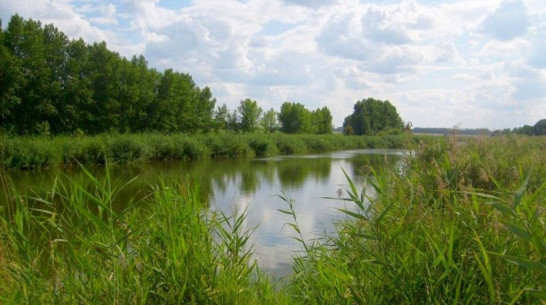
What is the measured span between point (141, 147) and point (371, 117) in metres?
52.9

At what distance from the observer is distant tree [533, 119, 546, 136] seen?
11.7m

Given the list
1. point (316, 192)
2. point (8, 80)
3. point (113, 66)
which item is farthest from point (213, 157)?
point (316, 192)

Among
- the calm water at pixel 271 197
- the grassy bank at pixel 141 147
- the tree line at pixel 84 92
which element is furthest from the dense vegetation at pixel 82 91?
the calm water at pixel 271 197

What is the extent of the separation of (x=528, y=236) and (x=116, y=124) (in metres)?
28.3

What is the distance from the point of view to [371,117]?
228 feet

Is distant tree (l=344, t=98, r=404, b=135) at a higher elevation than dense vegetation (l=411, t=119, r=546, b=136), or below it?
higher

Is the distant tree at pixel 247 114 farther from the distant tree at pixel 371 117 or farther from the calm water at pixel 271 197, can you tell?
the distant tree at pixel 371 117

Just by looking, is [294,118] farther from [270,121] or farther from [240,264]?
[240,264]

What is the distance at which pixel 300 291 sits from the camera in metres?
3.44

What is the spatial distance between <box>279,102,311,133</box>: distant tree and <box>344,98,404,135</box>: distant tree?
17124 mm

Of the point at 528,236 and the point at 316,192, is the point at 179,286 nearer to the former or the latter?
the point at 528,236

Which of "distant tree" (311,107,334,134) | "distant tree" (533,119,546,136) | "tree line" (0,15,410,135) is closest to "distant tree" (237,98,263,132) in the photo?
"tree line" (0,15,410,135)

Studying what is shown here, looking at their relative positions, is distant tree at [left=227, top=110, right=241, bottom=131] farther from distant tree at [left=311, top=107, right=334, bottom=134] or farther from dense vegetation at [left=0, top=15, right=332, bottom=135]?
distant tree at [left=311, top=107, right=334, bottom=134]

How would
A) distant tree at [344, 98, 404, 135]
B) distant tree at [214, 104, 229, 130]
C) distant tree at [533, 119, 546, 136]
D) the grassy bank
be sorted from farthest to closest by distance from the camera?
distant tree at [344, 98, 404, 135], distant tree at [214, 104, 229, 130], the grassy bank, distant tree at [533, 119, 546, 136]
